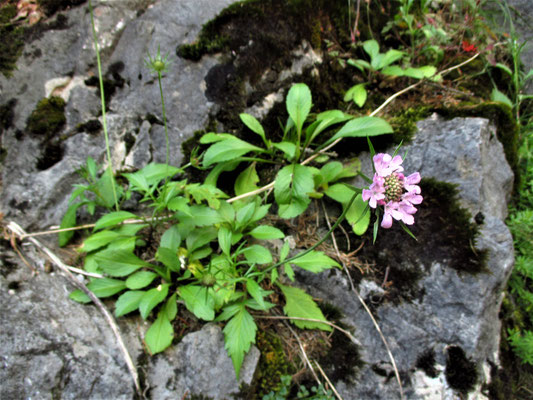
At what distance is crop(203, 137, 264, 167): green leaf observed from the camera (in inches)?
91.3

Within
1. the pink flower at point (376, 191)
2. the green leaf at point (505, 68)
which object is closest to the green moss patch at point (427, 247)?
the pink flower at point (376, 191)

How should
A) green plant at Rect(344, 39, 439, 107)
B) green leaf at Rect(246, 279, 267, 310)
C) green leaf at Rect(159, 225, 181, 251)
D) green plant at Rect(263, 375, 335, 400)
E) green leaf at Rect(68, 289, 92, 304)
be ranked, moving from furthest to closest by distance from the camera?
Result: green plant at Rect(344, 39, 439, 107) → green leaf at Rect(159, 225, 181, 251) → green leaf at Rect(68, 289, 92, 304) → green plant at Rect(263, 375, 335, 400) → green leaf at Rect(246, 279, 267, 310)

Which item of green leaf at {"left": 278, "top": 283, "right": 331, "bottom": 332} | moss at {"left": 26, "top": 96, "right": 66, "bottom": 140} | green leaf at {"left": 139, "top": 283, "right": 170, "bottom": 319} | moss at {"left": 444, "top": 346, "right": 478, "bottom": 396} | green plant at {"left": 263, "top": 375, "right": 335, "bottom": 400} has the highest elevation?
moss at {"left": 26, "top": 96, "right": 66, "bottom": 140}

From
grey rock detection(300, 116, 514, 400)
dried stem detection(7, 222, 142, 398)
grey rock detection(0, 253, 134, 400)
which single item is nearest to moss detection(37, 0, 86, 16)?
Answer: dried stem detection(7, 222, 142, 398)

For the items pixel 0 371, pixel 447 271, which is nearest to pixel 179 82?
pixel 0 371

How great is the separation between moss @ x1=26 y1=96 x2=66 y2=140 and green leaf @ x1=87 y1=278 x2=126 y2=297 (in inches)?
48.0

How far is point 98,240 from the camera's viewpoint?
7.12ft

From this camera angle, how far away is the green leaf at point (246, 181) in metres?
2.48

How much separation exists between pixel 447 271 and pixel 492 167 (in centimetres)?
87

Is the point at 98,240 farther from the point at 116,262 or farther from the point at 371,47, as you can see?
the point at 371,47

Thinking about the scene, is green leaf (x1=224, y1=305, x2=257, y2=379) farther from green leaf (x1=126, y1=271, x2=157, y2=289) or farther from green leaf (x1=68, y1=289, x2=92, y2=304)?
green leaf (x1=68, y1=289, x2=92, y2=304)

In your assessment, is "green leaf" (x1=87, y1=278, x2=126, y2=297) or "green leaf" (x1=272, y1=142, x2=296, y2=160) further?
"green leaf" (x1=272, y1=142, x2=296, y2=160)

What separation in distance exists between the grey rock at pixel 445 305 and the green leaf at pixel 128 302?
105 centimetres

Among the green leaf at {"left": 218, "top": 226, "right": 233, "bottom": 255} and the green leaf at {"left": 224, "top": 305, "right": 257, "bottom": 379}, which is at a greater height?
the green leaf at {"left": 218, "top": 226, "right": 233, "bottom": 255}
